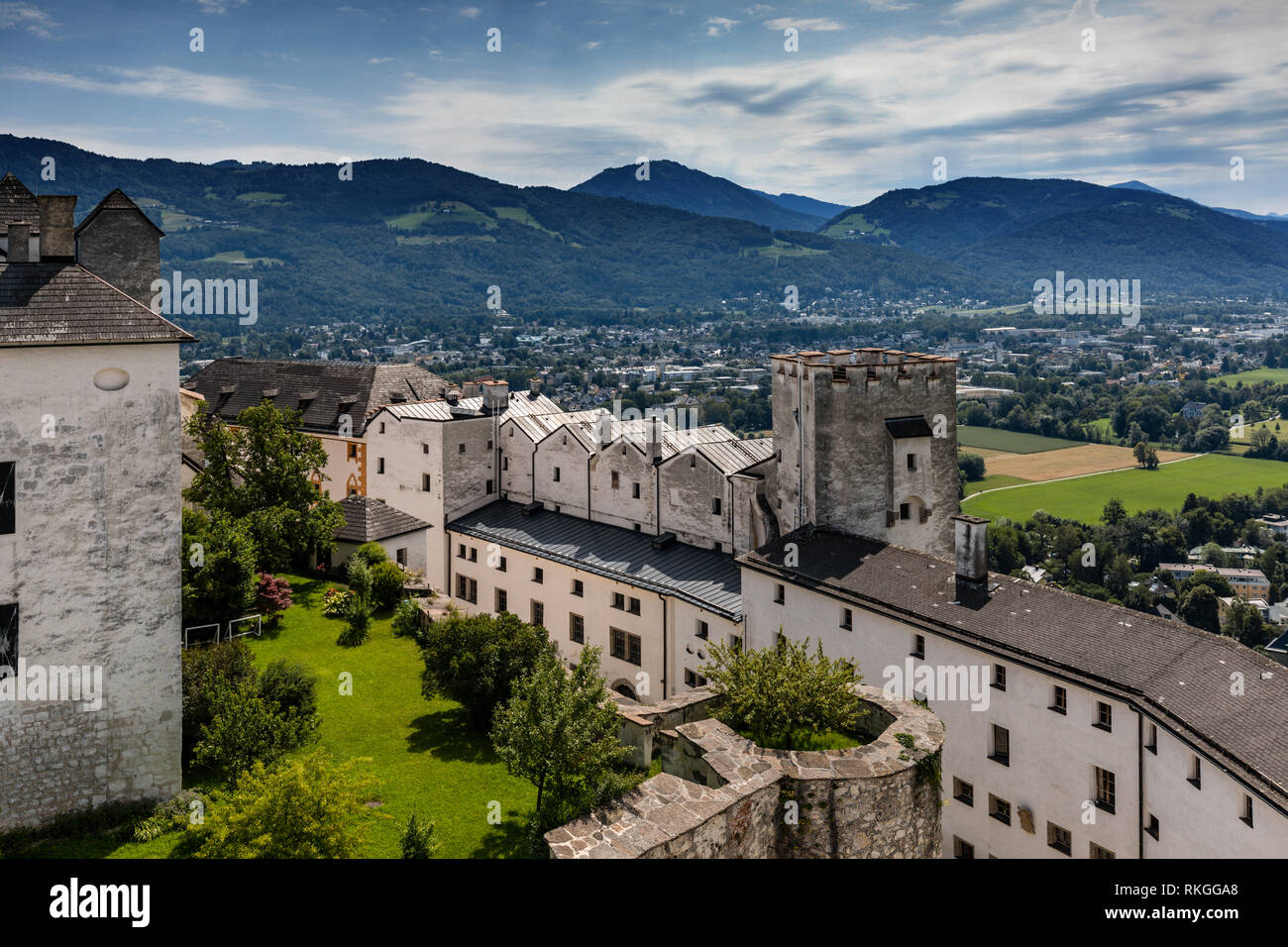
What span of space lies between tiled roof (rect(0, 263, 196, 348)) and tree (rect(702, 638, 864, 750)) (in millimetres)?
17628

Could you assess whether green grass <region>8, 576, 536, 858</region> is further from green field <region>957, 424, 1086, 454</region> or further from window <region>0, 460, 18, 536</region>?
green field <region>957, 424, 1086, 454</region>

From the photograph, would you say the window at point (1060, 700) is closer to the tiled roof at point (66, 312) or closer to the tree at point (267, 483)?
the tiled roof at point (66, 312)

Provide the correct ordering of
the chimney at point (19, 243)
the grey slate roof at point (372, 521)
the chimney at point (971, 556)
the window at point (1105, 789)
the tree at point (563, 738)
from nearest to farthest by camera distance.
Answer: the tree at point (563, 738)
the chimney at point (19, 243)
the window at point (1105, 789)
the chimney at point (971, 556)
the grey slate roof at point (372, 521)

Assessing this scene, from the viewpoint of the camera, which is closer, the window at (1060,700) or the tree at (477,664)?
the window at (1060,700)

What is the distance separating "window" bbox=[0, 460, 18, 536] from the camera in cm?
2412

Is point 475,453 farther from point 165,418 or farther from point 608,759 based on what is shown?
point 608,759

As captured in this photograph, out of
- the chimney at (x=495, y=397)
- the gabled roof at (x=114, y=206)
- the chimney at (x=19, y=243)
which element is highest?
the gabled roof at (x=114, y=206)

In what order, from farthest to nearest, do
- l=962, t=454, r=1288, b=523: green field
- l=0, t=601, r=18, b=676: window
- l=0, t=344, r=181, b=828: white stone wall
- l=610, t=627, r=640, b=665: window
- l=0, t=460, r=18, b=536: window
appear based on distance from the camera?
l=962, t=454, r=1288, b=523: green field → l=610, t=627, r=640, b=665: window → l=0, t=344, r=181, b=828: white stone wall → l=0, t=601, r=18, b=676: window → l=0, t=460, r=18, b=536: window

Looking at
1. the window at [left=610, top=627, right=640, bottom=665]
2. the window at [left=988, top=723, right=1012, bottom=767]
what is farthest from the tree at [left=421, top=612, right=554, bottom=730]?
the window at [left=988, top=723, right=1012, bottom=767]

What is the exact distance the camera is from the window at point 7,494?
24.1 meters

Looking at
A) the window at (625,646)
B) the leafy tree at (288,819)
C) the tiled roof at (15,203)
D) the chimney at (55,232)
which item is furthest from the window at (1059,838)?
the tiled roof at (15,203)

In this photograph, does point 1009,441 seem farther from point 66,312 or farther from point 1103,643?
point 66,312

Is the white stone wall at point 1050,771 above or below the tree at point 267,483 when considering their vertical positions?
below

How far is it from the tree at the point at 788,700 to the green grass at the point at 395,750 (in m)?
7.92
